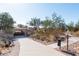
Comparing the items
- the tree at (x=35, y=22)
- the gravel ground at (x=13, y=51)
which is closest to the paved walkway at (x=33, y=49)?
the gravel ground at (x=13, y=51)

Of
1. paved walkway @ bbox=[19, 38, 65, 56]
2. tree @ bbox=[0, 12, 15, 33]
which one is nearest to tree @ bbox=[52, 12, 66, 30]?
paved walkway @ bbox=[19, 38, 65, 56]

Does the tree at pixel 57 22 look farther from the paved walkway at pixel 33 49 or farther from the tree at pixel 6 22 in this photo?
the tree at pixel 6 22

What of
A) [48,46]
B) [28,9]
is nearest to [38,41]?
[48,46]

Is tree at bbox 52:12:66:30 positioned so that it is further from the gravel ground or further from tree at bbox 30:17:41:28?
the gravel ground

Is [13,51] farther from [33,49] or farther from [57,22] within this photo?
[57,22]

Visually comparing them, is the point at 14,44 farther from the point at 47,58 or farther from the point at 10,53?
the point at 47,58
